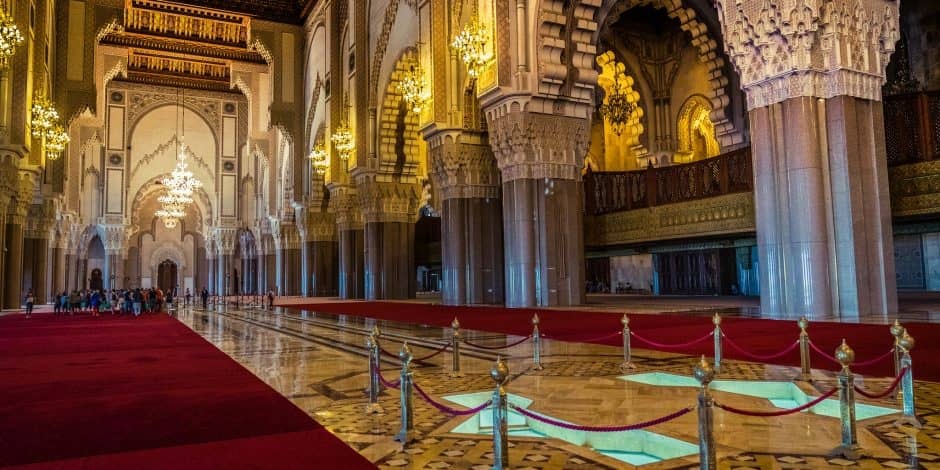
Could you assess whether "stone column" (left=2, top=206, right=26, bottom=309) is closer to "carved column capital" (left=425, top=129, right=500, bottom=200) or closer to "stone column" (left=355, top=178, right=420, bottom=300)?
"stone column" (left=355, top=178, right=420, bottom=300)

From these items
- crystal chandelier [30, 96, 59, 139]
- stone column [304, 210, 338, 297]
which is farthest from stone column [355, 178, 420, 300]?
crystal chandelier [30, 96, 59, 139]

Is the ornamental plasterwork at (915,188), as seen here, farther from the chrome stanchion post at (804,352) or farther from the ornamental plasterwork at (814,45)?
the chrome stanchion post at (804,352)

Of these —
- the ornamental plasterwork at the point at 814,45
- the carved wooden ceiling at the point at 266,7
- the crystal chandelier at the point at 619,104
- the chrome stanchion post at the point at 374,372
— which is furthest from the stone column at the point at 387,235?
the chrome stanchion post at the point at 374,372

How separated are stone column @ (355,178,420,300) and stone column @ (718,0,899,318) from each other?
12.2 m

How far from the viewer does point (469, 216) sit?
14.1m

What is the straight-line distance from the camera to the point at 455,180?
1405cm

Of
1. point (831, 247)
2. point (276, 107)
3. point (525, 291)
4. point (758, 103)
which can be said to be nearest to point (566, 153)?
point (525, 291)

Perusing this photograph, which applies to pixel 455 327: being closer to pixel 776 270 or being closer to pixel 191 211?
pixel 776 270

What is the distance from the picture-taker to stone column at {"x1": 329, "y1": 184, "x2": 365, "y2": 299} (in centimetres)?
2069

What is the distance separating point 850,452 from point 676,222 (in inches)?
439

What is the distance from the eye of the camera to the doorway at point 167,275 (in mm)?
35094

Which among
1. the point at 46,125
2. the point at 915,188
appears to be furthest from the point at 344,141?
the point at 915,188

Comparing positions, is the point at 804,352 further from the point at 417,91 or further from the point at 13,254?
the point at 13,254

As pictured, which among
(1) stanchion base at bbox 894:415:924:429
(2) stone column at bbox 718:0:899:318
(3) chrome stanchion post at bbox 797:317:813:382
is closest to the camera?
(1) stanchion base at bbox 894:415:924:429
